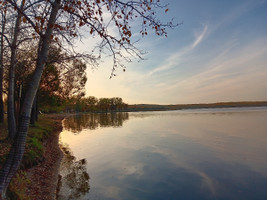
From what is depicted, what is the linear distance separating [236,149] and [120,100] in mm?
179671

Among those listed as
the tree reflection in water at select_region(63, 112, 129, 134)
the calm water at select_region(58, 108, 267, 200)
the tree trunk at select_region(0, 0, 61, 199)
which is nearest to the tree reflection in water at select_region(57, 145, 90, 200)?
the calm water at select_region(58, 108, 267, 200)

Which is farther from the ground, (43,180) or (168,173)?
(43,180)

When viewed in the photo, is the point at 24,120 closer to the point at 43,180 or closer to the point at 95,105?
the point at 43,180

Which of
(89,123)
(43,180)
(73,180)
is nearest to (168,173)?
(73,180)

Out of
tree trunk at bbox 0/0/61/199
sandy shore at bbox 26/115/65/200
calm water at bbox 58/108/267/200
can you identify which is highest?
tree trunk at bbox 0/0/61/199

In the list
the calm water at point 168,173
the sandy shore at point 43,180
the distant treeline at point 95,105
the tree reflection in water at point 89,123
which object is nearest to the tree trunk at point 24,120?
the sandy shore at point 43,180

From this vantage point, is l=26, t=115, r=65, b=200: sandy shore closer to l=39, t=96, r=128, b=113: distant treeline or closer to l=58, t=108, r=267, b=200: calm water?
l=58, t=108, r=267, b=200: calm water

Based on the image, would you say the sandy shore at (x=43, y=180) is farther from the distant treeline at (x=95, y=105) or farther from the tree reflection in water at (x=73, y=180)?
the distant treeline at (x=95, y=105)

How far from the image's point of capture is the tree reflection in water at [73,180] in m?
8.86

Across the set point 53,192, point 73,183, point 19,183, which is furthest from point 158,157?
point 19,183

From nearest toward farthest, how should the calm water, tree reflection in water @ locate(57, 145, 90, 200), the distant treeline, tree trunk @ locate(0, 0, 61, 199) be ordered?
1. tree trunk @ locate(0, 0, 61, 199)
2. tree reflection in water @ locate(57, 145, 90, 200)
3. the calm water
4. the distant treeline

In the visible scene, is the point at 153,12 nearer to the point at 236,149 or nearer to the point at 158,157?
the point at 158,157

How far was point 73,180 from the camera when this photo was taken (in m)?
10.5

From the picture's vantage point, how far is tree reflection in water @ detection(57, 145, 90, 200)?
29.1ft
